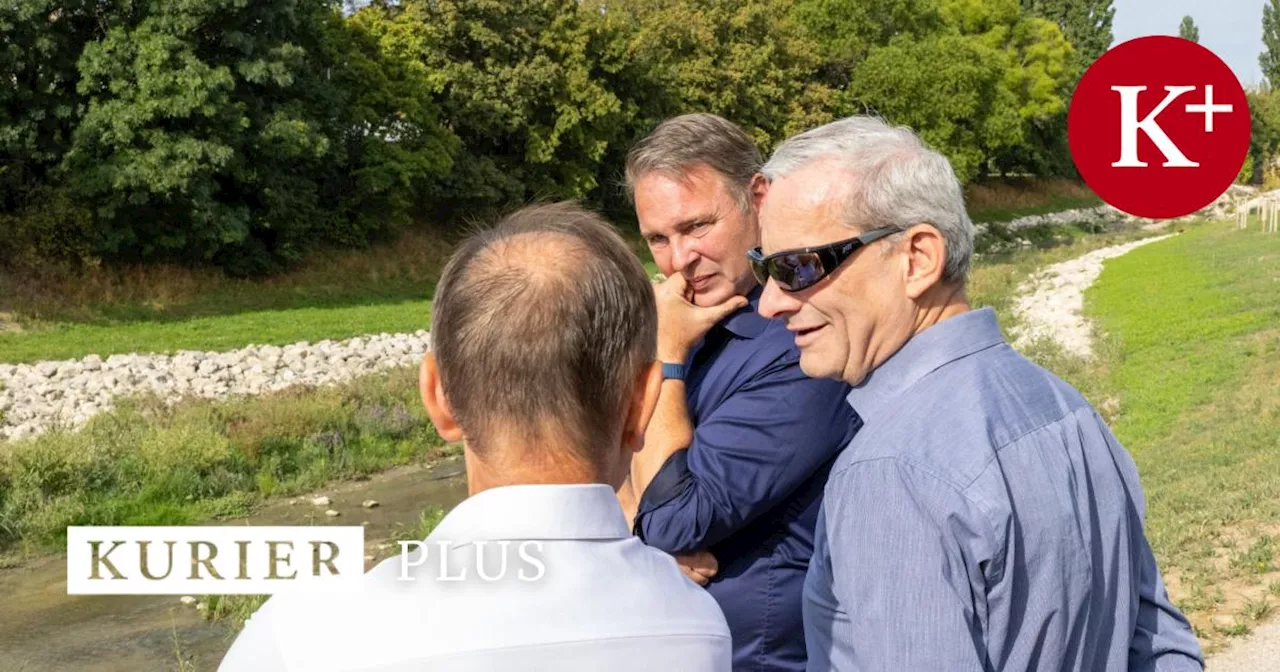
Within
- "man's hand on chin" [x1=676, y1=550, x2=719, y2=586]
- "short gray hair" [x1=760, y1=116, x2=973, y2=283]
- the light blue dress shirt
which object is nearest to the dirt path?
"man's hand on chin" [x1=676, y1=550, x2=719, y2=586]

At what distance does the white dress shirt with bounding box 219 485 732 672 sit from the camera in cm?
133

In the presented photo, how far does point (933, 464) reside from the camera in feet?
5.97

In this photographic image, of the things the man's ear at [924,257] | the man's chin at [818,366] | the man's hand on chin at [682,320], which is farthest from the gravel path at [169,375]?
the man's ear at [924,257]

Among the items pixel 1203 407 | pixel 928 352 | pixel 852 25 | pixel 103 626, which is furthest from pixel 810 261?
pixel 852 25

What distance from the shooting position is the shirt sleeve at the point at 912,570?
175 centimetres

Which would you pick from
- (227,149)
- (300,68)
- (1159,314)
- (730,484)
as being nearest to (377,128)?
(300,68)

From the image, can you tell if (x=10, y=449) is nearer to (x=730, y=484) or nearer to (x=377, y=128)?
(x=730, y=484)

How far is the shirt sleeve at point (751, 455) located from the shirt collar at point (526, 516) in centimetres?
114

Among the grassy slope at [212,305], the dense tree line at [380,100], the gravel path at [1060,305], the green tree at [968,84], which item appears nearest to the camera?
the grassy slope at [212,305]

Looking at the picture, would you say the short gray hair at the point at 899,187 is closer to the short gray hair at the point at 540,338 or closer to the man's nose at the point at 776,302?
the man's nose at the point at 776,302

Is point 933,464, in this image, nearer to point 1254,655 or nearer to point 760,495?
point 760,495

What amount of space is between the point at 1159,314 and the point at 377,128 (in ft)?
68.2

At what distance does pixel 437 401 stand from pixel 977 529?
79 centimetres

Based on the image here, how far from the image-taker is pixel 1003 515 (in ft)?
5.85
